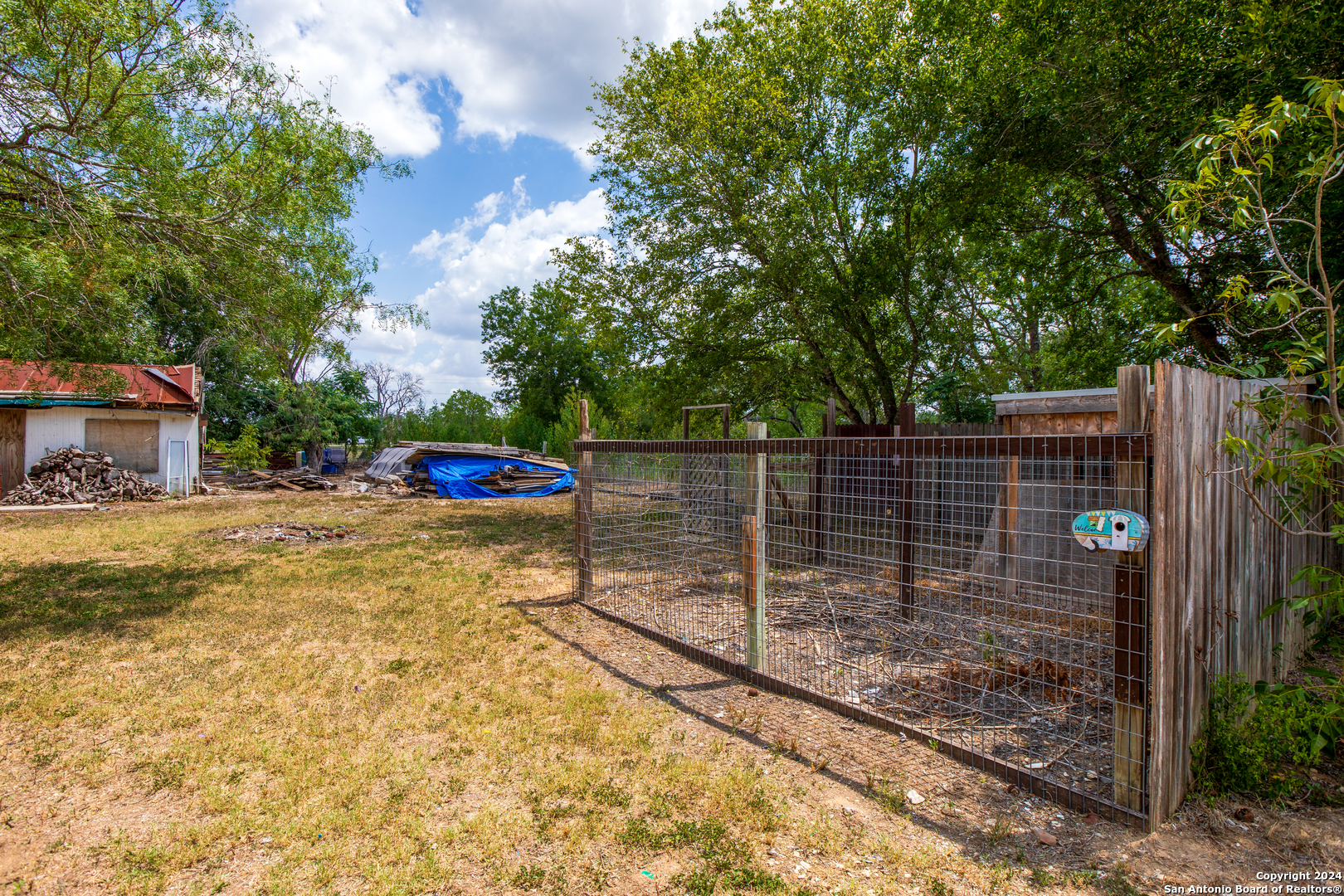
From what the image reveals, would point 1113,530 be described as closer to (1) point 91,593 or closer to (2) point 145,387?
(1) point 91,593

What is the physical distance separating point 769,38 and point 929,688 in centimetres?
1161

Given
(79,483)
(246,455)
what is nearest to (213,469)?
(246,455)

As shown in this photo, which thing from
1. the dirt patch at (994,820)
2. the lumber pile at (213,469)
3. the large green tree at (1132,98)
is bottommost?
the dirt patch at (994,820)

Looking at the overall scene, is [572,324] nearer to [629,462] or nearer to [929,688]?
[629,462]

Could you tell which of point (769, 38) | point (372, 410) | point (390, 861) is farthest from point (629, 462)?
point (372, 410)

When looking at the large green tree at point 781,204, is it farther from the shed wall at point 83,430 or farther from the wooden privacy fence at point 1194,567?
the shed wall at point 83,430

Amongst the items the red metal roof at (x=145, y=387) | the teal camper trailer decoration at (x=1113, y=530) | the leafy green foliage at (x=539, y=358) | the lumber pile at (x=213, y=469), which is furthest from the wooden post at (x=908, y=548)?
the leafy green foliage at (x=539, y=358)

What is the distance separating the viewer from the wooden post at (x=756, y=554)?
415 cm

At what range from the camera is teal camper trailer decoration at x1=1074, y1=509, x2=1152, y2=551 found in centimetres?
242

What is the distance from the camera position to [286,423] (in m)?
25.8

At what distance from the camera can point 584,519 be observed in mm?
6273

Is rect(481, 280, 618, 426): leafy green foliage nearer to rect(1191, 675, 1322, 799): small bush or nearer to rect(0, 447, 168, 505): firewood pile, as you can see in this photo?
rect(0, 447, 168, 505): firewood pile

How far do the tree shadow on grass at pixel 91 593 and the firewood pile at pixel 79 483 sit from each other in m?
8.96

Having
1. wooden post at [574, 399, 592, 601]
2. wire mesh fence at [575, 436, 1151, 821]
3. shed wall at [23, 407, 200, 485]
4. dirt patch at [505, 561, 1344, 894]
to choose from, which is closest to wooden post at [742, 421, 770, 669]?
wire mesh fence at [575, 436, 1151, 821]
